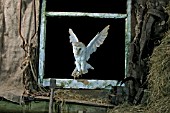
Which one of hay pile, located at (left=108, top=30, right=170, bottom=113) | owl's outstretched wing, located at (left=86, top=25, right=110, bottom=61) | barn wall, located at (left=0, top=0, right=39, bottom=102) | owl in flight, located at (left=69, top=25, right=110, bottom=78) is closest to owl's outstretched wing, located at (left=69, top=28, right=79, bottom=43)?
owl in flight, located at (left=69, top=25, right=110, bottom=78)

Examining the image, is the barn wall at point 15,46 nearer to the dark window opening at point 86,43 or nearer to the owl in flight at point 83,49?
the dark window opening at point 86,43

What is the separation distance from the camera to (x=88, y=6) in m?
5.21

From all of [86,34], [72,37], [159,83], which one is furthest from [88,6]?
[159,83]

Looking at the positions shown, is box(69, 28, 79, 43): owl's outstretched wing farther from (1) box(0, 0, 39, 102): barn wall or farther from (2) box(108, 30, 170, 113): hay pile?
(2) box(108, 30, 170, 113): hay pile

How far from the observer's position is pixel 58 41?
5.17 m

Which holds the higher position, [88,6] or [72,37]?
[88,6]

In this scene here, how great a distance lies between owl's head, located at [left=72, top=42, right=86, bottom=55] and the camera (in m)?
4.96

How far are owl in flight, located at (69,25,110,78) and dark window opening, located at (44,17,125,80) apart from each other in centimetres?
9

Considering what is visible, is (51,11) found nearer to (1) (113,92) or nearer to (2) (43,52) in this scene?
(2) (43,52)

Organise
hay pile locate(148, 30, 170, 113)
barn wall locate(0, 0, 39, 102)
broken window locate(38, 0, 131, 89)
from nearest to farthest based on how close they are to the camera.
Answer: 1. hay pile locate(148, 30, 170, 113)
2. barn wall locate(0, 0, 39, 102)
3. broken window locate(38, 0, 131, 89)

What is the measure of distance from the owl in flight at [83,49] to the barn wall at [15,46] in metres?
0.39

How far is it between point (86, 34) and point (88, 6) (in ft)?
0.95

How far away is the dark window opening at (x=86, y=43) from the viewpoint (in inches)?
202

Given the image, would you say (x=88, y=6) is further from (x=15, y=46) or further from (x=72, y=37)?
(x=15, y=46)
